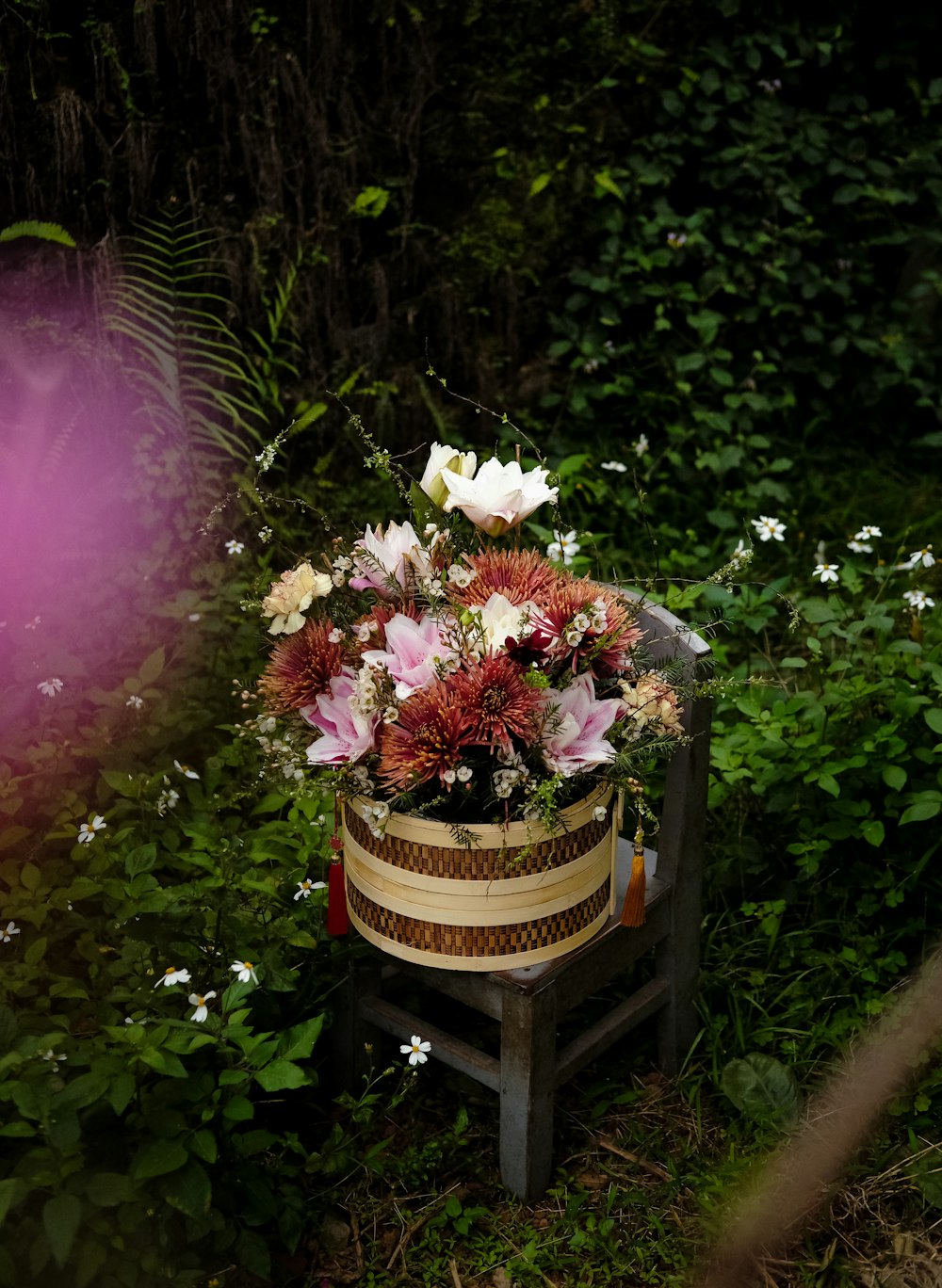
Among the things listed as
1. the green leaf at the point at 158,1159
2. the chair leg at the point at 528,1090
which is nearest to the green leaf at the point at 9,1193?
the green leaf at the point at 158,1159

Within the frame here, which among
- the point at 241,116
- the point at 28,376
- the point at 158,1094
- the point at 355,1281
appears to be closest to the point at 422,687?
the point at 158,1094

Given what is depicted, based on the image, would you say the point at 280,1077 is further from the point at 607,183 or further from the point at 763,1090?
the point at 607,183

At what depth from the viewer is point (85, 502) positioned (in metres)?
3.49

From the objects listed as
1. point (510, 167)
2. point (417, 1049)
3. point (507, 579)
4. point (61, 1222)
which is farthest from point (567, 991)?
point (510, 167)

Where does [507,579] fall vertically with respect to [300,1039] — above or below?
above

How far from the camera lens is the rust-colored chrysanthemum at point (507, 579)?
1806 millimetres

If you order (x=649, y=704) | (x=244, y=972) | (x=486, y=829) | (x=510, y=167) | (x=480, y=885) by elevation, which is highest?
(x=510, y=167)

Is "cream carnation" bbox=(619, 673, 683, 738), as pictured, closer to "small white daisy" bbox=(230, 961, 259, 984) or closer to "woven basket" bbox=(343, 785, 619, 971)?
"woven basket" bbox=(343, 785, 619, 971)

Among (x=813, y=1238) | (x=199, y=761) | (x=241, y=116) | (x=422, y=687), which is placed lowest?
(x=813, y=1238)

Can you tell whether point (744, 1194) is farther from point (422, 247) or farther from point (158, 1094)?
point (422, 247)

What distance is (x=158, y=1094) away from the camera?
5.78 feet

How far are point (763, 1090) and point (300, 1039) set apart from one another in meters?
0.98

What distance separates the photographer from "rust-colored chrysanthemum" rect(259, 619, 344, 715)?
6.14 feet

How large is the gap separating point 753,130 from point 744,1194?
3538 mm
